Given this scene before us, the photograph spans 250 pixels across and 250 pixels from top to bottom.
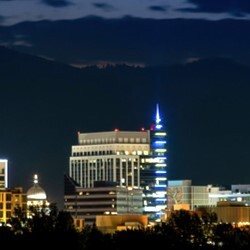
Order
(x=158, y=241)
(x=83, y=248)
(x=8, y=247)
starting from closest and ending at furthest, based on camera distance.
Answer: (x=8, y=247) < (x=83, y=248) < (x=158, y=241)

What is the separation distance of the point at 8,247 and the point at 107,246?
59.5 ft

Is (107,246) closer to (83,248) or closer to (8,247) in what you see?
(83,248)

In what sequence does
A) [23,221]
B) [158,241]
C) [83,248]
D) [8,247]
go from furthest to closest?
[23,221], [158,241], [83,248], [8,247]

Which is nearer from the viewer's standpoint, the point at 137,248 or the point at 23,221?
the point at 137,248

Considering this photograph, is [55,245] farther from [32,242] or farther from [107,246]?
[107,246]

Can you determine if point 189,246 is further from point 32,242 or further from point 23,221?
point 32,242

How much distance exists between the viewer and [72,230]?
161625 millimetres

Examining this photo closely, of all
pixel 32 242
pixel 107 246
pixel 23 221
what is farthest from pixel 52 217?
pixel 32 242

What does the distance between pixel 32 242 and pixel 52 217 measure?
27139 mm

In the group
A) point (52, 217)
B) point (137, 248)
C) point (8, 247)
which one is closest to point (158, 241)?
point (137, 248)

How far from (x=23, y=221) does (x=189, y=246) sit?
17374 mm

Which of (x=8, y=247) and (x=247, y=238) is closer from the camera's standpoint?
(x=8, y=247)

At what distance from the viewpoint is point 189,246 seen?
6860 inches

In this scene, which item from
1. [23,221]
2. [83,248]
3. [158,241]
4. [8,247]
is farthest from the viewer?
[23,221]
